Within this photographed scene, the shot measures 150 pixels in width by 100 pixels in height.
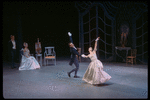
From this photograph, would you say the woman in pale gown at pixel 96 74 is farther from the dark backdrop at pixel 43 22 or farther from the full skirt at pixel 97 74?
the dark backdrop at pixel 43 22

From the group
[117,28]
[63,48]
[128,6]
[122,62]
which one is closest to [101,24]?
[117,28]

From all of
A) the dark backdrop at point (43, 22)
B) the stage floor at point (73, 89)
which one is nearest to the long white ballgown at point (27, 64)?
the stage floor at point (73, 89)

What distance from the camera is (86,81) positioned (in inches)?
185

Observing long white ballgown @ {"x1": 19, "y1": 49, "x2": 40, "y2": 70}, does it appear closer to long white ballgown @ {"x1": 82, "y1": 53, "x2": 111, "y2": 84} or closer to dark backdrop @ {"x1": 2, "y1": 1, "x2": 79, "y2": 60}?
dark backdrop @ {"x1": 2, "y1": 1, "x2": 79, "y2": 60}

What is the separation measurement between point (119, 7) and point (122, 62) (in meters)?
2.87

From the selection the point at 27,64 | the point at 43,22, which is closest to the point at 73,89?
the point at 27,64

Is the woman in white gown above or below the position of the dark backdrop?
below

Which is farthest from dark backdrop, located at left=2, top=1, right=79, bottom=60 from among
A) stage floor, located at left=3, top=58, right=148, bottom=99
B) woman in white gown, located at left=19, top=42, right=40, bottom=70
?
stage floor, located at left=3, top=58, right=148, bottom=99

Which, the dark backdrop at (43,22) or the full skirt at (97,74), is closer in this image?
the full skirt at (97,74)

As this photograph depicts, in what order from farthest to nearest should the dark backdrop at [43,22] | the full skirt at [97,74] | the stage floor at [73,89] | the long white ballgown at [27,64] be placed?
the dark backdrop at [43,22], the long white ballgown at [27,64], the full skirt at [97,74], the stage floor at [73,89]

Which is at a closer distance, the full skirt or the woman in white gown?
the full skirt

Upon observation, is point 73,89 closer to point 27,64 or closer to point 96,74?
point 96,74

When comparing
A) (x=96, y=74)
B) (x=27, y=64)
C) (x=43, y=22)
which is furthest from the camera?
(x=43, y=22)

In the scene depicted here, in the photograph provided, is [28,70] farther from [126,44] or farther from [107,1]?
[107,1]
